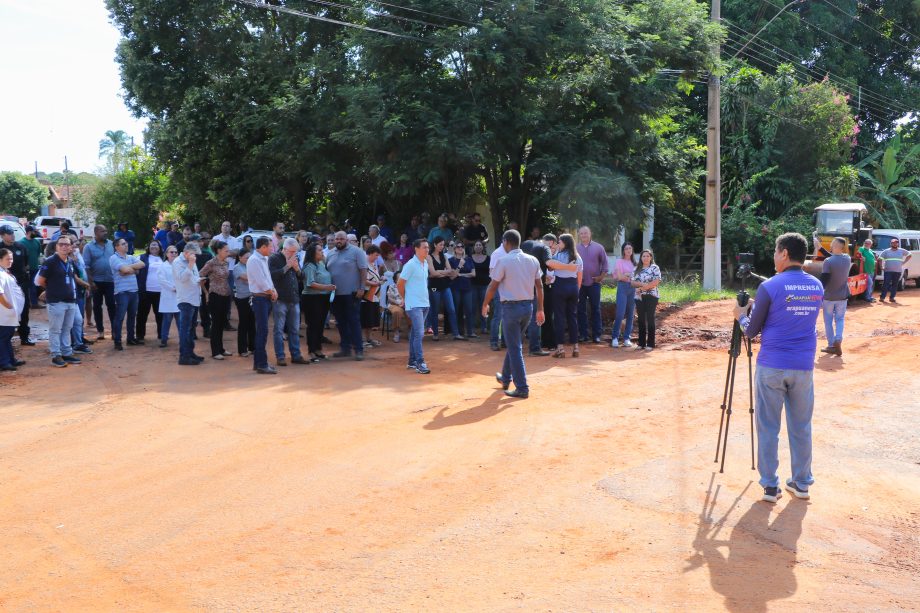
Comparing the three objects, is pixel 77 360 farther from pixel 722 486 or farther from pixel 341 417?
pixel 722 486

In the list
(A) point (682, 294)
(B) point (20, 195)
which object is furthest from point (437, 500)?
(B) point (20, 195)

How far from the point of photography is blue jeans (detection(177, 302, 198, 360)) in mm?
12445

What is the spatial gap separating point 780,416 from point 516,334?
4.20m

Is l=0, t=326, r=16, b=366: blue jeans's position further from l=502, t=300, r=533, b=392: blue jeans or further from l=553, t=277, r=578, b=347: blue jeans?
l=553, t=277, r=578, b=347: blue jeans

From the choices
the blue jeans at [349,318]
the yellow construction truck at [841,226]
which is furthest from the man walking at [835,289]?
the yellow construction truck at [841,226]

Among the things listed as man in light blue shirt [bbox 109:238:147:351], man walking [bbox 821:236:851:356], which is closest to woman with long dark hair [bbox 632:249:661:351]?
man walking [bbox 821:236:851:356]

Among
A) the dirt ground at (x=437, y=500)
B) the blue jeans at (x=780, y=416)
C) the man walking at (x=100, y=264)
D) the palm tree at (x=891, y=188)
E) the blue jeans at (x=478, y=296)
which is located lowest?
the dirt ground at (x=437, y=500)

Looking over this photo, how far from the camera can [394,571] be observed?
518 centimetres

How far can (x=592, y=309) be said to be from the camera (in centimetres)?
1512

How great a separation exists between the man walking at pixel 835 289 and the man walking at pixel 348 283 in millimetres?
7164

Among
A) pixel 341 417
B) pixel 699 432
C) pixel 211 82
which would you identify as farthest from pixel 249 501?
pixel 211 82

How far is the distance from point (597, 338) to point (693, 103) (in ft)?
69.4

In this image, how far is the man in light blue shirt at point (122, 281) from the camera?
531 inches

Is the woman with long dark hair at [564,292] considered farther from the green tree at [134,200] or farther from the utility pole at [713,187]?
the green tree at [134,200]
